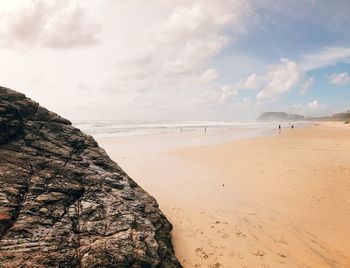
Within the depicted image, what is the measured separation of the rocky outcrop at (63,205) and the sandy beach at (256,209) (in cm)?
205

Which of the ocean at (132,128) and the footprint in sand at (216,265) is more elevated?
the ocean at (132,128)

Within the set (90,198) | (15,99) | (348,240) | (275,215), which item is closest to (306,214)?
(275,215)

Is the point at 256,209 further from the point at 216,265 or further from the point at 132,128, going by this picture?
the point at 132,128

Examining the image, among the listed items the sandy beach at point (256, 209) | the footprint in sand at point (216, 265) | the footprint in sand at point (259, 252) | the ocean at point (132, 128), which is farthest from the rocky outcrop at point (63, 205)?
the ocean at point (132, 128)

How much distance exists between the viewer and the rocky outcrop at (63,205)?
7.03 m

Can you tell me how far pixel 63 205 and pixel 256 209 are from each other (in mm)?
9670

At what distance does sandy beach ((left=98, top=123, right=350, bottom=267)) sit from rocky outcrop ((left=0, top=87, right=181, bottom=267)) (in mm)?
2052

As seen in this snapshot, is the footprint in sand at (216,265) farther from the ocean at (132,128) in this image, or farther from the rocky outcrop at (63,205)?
the ocean at (132,128)

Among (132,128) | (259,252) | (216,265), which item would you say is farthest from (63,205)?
(132,128)

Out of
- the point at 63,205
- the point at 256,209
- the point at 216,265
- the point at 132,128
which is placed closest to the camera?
the point at 63,205

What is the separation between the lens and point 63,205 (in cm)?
838

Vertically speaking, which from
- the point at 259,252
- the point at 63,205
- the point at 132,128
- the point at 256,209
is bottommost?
the point at 259,252

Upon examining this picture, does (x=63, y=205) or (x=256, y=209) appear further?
(x=256, y=209)

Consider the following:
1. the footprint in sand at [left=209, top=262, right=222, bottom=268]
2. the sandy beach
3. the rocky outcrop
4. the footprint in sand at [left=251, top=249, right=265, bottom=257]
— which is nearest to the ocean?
Result: the sandy beach
